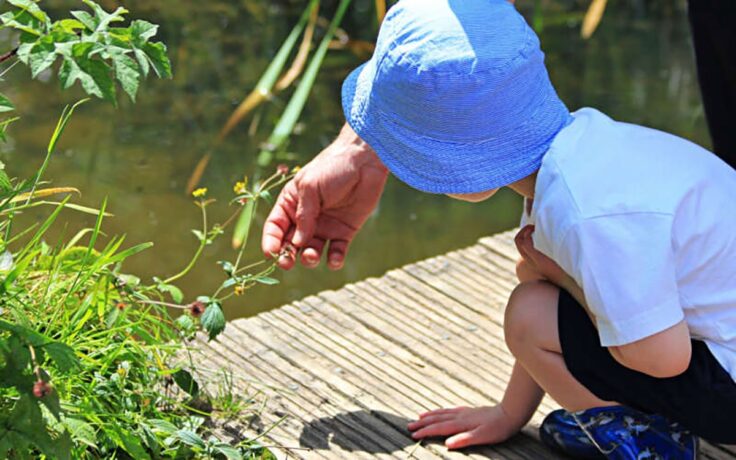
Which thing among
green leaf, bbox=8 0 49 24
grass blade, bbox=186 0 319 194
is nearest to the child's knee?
green leaf, bbox=8 0 49 24

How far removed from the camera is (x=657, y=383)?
1705mm

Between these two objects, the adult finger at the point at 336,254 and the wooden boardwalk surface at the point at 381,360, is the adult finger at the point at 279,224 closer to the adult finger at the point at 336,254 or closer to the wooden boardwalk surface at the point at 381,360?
the adult finger at the point at 336,254

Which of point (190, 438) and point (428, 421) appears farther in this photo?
point (428, 421)

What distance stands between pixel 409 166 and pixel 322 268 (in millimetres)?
1607

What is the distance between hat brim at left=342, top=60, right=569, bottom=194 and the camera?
162 centimetres

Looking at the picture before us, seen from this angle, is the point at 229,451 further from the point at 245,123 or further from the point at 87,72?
the point at 245,123

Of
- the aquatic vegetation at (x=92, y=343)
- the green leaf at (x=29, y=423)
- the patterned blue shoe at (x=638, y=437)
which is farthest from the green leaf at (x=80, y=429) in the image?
the patterned blue shoe at (x=638, y=437)

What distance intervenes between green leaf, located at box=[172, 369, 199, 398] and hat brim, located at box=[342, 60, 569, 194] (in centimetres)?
52

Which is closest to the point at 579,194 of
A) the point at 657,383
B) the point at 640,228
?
the point at 640,228

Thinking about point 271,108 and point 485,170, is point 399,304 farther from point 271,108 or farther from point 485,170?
point 271,108

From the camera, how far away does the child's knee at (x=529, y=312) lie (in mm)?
1768

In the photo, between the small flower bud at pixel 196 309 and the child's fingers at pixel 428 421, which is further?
the child's fingers at pixel 428 421

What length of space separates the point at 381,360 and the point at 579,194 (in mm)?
754

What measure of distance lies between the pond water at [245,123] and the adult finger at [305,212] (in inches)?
37.5
